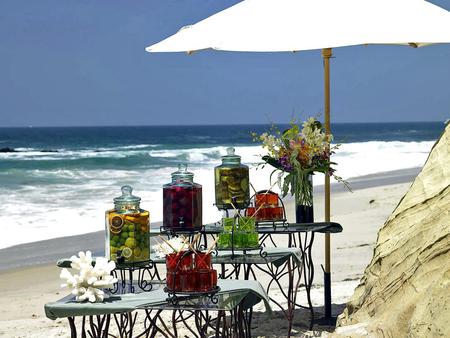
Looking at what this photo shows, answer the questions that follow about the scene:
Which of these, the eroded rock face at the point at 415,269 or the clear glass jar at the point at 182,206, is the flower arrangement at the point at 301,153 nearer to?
the clear glass jar at the point at 182,206

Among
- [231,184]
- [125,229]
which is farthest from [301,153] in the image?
[125,229]

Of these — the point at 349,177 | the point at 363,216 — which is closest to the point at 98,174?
the point at 349,177

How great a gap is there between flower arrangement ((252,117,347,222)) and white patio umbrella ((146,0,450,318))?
0.60 m

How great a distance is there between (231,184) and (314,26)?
1132 millimetres

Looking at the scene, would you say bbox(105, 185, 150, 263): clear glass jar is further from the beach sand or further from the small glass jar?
the beach sand

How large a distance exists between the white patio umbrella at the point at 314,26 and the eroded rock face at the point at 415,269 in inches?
50.1

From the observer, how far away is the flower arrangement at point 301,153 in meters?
6.28

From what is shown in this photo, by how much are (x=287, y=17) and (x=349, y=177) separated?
18752 mm

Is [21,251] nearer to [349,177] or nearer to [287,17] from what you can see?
[287,17]

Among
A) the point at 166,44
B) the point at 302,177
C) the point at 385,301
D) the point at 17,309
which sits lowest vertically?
the point at 17,309

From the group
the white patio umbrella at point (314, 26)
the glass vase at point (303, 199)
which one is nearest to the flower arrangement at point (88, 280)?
the white patio umbrella at point (314, 26)

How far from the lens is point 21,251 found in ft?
36.2

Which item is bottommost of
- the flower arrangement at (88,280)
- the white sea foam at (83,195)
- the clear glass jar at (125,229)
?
the white sea foam at (83,195)

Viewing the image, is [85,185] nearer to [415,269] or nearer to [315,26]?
[315,26]
